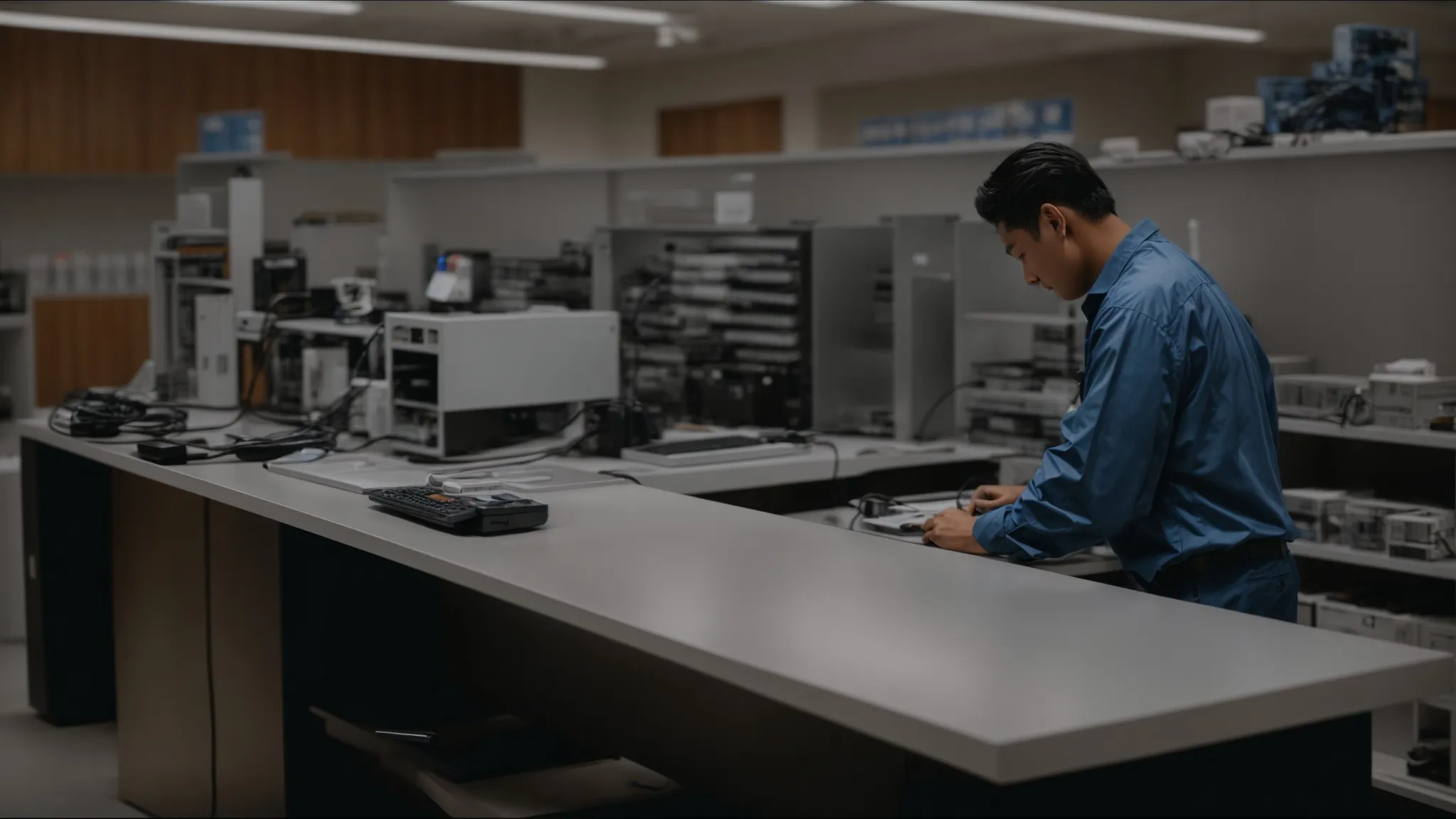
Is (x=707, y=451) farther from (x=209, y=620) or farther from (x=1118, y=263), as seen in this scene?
(x=1118, y=263)

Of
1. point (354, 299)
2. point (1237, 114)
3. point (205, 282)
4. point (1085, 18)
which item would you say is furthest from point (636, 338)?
point (1085, 18)

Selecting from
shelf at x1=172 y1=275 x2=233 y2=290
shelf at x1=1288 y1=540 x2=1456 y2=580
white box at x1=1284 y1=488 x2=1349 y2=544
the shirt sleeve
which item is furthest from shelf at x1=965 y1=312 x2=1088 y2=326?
shelf at x1=172 y1=275 x2=233 y2=290

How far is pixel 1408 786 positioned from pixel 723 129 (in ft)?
29.8

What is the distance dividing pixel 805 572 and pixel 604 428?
5.36 feet

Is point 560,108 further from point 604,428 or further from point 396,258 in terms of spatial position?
point 604,428

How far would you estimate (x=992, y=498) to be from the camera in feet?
8.80

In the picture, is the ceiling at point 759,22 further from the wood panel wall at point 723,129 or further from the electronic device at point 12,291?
the electronic device at point 12,291

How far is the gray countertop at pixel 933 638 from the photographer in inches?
57.5

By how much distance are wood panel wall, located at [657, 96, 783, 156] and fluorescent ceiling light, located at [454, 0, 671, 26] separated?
6.92ft

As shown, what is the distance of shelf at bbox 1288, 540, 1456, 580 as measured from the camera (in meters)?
3.37

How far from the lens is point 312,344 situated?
4.48m

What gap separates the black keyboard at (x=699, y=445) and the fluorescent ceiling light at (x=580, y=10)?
433 cm

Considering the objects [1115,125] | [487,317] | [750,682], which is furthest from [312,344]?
[1115,125]

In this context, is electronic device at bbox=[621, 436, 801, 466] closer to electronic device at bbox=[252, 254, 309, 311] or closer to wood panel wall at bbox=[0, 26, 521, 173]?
electronic device at bbox=[252, 254, 309, 311]
